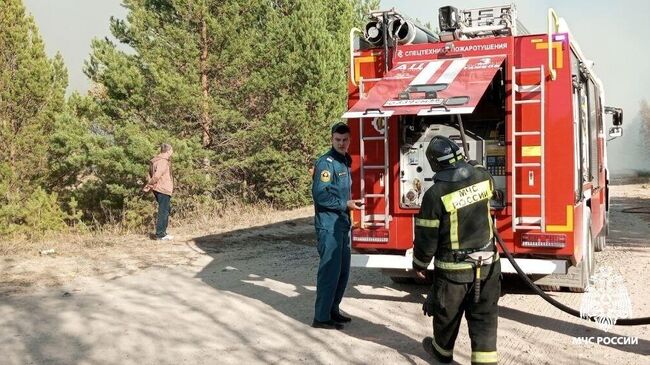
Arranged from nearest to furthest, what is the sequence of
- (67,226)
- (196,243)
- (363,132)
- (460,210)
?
(460,210) < (363,132) < (196,243) < (67,226)

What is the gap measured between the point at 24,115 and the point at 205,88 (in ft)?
16.9

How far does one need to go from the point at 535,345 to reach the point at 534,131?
198 centimetres

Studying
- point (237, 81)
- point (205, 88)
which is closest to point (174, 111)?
point (205, 88)

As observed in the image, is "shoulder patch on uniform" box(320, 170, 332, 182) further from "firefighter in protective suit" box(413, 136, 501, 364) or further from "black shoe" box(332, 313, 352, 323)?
"firefighter in protective suit" box(413, 136, 501, 364)

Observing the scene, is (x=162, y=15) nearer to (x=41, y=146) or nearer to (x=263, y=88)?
(x=263, y=88)

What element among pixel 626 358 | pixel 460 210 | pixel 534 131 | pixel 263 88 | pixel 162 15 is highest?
pixel 162 15

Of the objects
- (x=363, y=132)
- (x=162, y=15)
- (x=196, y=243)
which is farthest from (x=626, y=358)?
(x=162, y=15)

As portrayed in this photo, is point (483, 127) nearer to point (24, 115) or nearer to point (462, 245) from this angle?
point (462, 245)

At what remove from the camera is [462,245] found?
418 cm

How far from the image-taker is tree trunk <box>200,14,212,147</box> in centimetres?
1803

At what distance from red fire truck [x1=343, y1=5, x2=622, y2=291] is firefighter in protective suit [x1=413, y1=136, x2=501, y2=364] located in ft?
3.46

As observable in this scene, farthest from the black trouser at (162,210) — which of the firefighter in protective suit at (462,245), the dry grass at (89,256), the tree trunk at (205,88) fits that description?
the firefighter in protective suit at (462,245)

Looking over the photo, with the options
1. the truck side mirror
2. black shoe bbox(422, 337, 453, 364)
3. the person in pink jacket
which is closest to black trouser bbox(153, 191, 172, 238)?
the person in pink jacket

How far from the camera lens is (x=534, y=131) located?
5.65 metres
